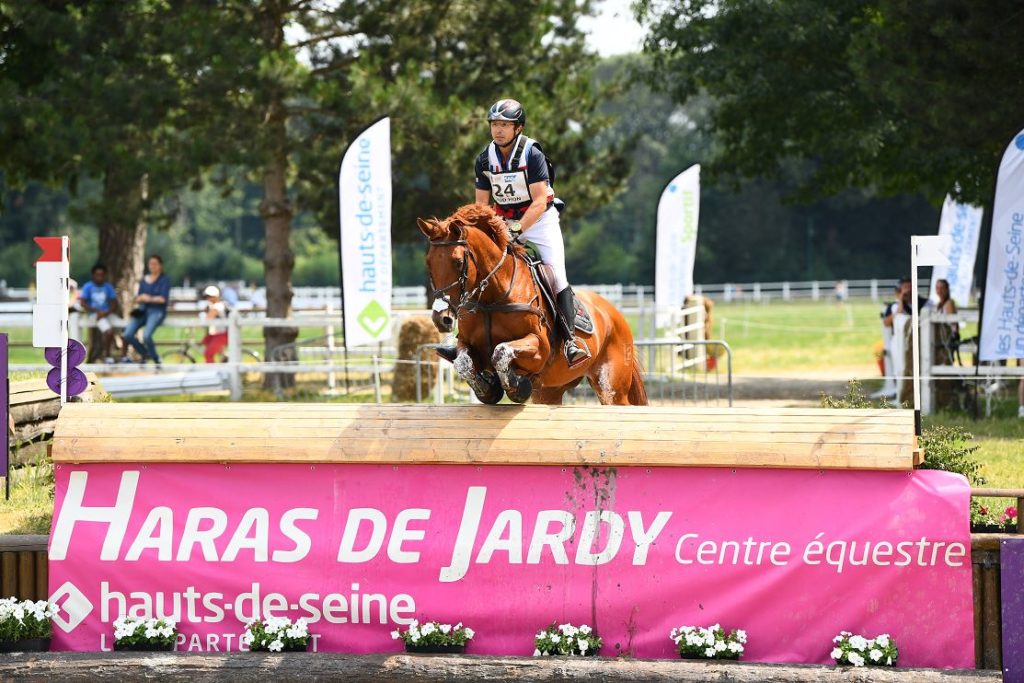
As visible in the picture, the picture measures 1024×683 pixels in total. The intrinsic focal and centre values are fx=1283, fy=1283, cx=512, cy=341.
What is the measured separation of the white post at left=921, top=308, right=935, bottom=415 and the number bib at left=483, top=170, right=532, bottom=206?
924 cm

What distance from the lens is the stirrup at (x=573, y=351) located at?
328 inches

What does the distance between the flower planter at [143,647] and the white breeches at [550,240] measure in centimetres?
333

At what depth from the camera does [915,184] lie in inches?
864

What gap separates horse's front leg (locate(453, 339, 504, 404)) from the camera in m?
7.56

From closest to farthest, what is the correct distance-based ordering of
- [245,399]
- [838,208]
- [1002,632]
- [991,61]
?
1. [1002,632]
2. [991,61]
3. [245,399]
4. [838,208]

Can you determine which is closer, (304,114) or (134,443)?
(134,443)

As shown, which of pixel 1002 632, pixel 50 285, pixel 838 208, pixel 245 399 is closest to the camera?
pixel 1002 632

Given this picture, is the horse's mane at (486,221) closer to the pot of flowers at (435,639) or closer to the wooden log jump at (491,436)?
the wooden log jump at (491,436)

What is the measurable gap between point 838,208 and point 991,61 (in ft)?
Answer: 196

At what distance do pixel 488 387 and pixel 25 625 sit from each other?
9.25 ft

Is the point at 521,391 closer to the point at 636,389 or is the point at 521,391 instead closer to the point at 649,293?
the point at 636,389

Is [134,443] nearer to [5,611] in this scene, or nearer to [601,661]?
[5,611]

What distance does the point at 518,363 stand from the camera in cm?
763

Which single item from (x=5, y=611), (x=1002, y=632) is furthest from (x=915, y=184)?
(x=5, y=611)
